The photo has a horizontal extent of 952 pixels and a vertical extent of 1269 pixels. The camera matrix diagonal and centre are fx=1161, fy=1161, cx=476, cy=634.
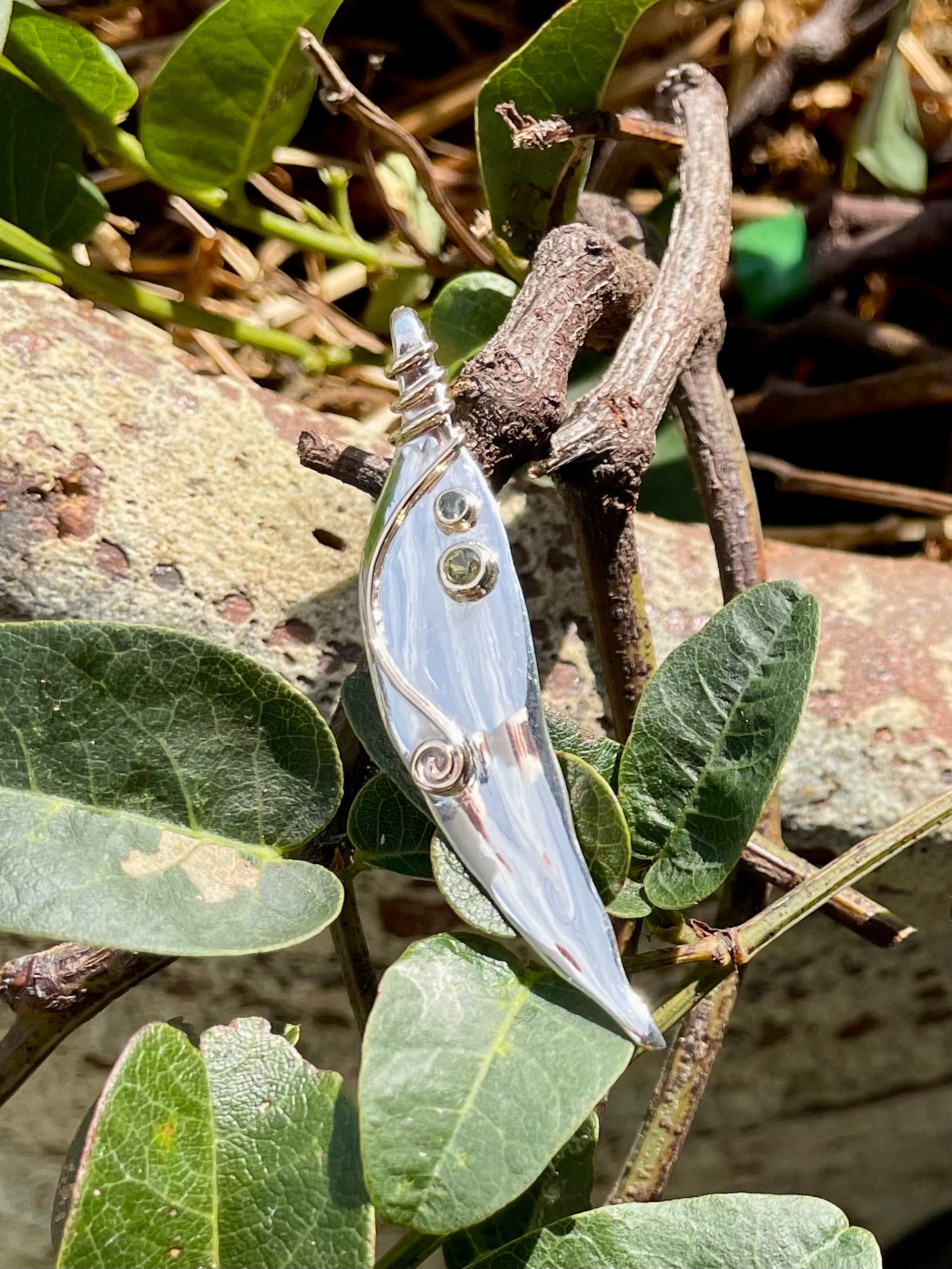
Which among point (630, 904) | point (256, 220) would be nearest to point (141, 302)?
point (256, 220)

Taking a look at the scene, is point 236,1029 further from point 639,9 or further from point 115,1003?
point 639,9

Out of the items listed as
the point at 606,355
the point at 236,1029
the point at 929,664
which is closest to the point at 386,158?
the point at 606,355


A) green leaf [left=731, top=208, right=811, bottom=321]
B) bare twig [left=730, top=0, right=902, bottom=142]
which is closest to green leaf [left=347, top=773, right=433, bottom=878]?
green leaf [left=731, top=208, right=811, bottom=321]

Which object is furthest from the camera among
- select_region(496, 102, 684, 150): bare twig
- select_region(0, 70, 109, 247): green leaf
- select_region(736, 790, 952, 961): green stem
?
select_region(0, 70, 109, 247): green leaf

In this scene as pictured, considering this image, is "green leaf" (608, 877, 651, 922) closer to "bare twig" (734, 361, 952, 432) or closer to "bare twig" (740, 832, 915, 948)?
"bare twig" (740, 832, 915, 948)

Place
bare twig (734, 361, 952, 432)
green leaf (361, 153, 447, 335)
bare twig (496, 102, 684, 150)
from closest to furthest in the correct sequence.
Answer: bare twig (496, 102, 684, 150)
green leaf (361, 153, 447, 335)
bare twig (734, 361, 952, 432)

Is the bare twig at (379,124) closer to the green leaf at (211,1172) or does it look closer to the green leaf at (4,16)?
the green leaf at (4,16)

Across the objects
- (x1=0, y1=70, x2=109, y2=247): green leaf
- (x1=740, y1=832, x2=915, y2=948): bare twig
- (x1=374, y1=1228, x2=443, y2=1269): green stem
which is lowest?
(x1=374, y1=1228, x2=443, y2=1269): green stem
